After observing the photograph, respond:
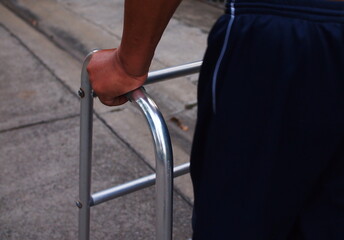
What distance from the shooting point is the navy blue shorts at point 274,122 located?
1132 millimetres

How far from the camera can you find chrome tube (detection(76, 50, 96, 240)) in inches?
62.3

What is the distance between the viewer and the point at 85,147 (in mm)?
1693

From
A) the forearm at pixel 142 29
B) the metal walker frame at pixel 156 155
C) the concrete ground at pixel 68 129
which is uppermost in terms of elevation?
the forearm at pixel 142 29

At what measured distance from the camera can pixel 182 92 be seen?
4.02 metres

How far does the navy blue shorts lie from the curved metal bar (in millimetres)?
89

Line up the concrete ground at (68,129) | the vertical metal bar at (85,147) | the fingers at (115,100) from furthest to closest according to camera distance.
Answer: the concrete ground at (68,129), the vertical metal bar at (85,147), the fingers at (115,100)

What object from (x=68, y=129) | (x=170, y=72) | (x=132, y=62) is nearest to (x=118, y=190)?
(x=170, y=72)

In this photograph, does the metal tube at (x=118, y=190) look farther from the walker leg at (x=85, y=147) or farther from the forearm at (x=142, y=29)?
the forearm at (x=142, y=29)

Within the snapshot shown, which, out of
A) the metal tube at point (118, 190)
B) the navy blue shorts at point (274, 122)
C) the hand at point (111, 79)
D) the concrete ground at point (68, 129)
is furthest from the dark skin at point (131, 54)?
the concrete ground at point (68, 129)

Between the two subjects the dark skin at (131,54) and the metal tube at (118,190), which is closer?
the dark skin at (131,54)

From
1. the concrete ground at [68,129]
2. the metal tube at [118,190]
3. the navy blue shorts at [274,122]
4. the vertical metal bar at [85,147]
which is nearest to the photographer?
the navy blue shorts at [274,122]

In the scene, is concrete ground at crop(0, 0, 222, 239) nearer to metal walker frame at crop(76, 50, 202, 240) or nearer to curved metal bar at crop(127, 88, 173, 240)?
metal walker frame at crop(76, 50, 202, 240)

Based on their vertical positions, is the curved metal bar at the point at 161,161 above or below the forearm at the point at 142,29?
below

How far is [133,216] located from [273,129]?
171cm
